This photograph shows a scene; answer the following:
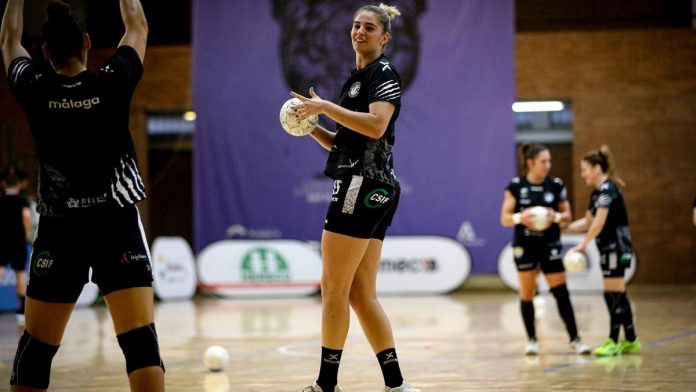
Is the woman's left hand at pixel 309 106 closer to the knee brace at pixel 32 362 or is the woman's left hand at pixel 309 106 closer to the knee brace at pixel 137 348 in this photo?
the knee brace at pixel 137 348

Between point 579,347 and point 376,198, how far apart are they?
165 inches

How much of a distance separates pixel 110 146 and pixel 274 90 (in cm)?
1314

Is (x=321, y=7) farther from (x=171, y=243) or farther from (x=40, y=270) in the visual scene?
(x=40, y=270)

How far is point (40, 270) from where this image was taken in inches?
159

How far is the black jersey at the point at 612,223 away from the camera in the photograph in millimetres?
8773

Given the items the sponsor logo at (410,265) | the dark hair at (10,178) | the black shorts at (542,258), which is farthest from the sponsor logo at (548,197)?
the dark hair at (10,178)

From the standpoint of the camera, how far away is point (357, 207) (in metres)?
5.17

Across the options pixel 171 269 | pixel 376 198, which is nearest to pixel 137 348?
pixel 376 198

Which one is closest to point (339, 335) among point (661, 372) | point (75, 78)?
point (75, 78)

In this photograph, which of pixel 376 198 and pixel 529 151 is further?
pixel 529 151

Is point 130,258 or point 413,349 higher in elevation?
point 130,258

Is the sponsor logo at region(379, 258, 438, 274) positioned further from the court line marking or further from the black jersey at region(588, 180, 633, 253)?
the black jersey at region(588, 180, 633, 253)

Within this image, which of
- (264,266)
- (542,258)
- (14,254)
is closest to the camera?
(542,258)

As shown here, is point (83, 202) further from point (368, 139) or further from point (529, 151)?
point (529, 151)
